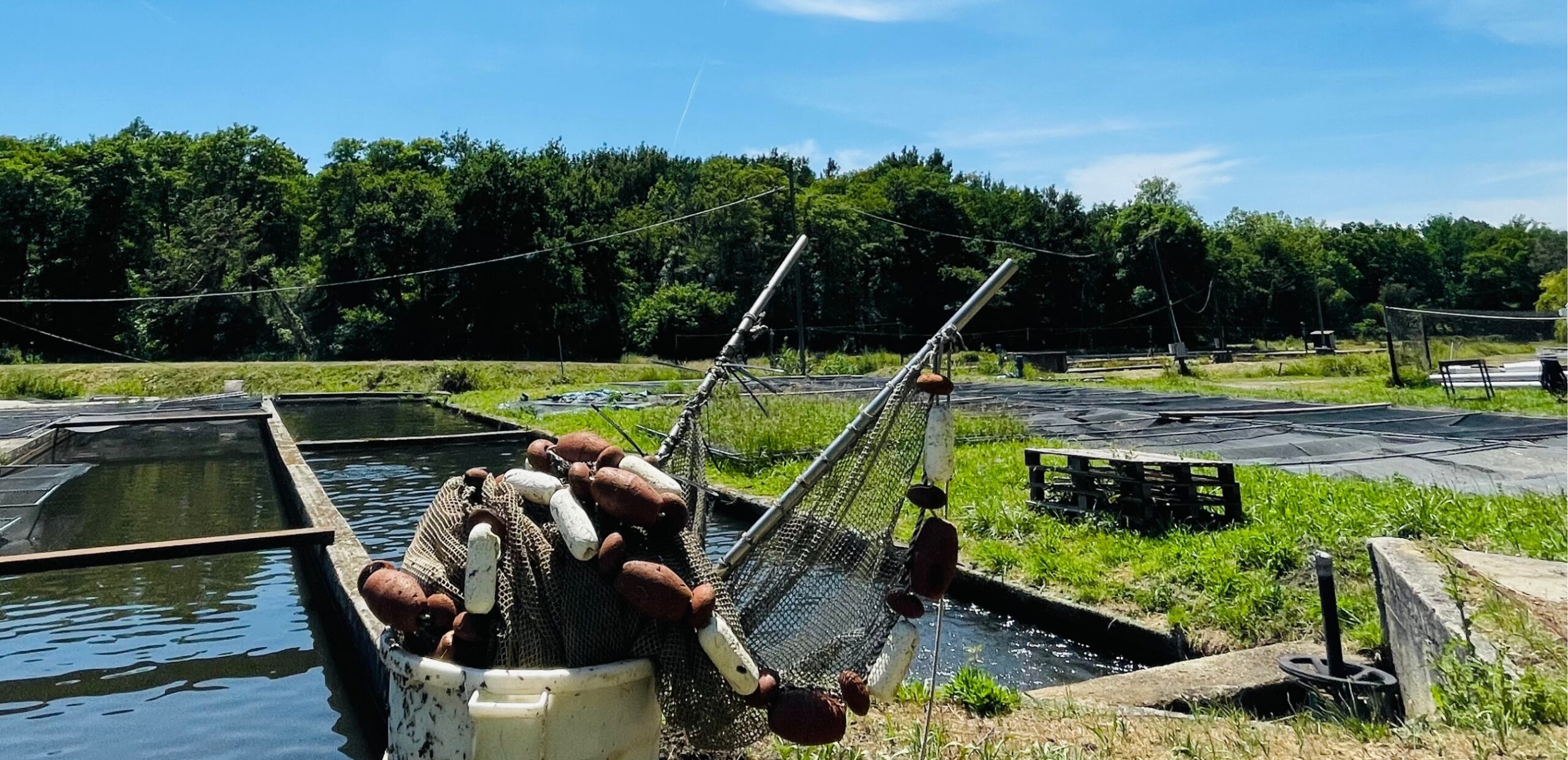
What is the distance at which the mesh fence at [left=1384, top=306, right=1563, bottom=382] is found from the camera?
2080 centimetres

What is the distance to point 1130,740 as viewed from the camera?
348cm

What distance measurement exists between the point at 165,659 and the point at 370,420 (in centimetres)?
1849

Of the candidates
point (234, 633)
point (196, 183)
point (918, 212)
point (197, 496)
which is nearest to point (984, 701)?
point (234, 633)

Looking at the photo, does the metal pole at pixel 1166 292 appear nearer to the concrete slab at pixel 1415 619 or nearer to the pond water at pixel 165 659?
the concrete slab at pixel 1415 619

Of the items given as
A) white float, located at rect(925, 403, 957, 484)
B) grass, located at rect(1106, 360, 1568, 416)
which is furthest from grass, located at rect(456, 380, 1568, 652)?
grass, located at rect(1106, 360, 1568, 416)

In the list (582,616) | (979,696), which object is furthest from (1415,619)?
(582,616)

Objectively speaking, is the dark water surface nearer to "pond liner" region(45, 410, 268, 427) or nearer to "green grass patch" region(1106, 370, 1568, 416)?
"pond liner" region(45, 410, 268, 427)

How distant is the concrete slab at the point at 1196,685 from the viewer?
4340 millimetres

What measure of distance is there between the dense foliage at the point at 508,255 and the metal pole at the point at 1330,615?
117ft

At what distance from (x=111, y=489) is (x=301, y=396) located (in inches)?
679

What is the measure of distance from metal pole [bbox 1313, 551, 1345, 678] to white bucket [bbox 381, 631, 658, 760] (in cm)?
331

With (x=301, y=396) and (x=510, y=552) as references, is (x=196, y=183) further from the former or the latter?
(x=510, y=552)

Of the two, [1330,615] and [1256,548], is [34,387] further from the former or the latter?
[1330,615]

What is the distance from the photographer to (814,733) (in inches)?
104
